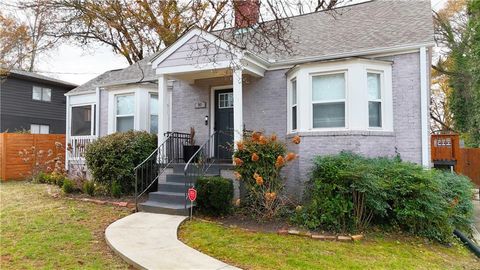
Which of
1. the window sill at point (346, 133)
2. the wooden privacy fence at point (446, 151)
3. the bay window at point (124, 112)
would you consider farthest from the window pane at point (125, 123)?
the wooden privacy fence at point (446, 151)

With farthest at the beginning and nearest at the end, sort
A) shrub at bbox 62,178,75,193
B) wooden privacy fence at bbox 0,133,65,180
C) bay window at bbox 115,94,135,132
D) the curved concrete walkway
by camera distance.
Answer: wooden privacy fence at bbox 0,133,65,180
bay window at bbox 115,94,135,132
shrub at bbox 62,178,75,193
the curved concrete walkway

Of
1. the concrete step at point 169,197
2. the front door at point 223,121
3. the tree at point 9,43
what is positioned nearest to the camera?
the concrete step at point 169,197

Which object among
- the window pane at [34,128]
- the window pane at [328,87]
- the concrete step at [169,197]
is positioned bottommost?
the concrete step at [169,197]

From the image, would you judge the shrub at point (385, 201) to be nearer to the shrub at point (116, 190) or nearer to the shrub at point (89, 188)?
the shrub at point (116, 190)

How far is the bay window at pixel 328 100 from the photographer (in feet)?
26.7

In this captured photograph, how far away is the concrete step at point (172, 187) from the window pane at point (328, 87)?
158 inches

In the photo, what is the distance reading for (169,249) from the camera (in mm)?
5090

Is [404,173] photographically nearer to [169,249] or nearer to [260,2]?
[260,2]

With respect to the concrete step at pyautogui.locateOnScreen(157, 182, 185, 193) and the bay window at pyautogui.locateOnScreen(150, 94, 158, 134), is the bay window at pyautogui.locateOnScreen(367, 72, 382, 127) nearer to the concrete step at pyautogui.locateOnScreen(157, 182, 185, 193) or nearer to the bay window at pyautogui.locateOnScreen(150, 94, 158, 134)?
the concrete step at pyautogui.locateOnScreen(157, 182, 185, 193)

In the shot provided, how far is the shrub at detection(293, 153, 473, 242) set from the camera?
6211 millimetres

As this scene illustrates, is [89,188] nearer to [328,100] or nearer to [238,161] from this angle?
[238,161]

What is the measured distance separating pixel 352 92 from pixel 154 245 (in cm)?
563

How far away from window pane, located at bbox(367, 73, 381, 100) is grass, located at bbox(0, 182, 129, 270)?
6652mm

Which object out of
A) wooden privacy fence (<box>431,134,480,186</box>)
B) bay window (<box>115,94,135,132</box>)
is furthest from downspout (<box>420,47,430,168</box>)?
bay window (<box>115,94,135,132</box>)
